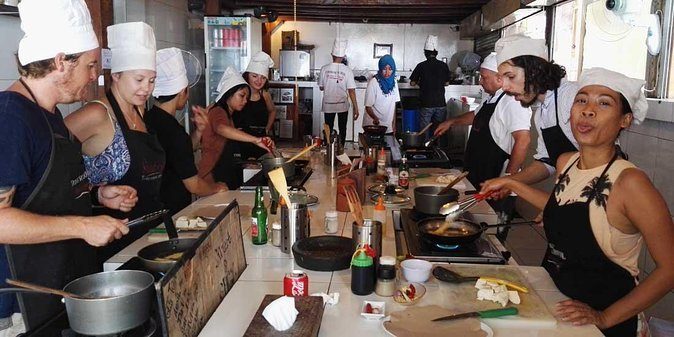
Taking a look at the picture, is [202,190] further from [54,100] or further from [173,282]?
[173,282]

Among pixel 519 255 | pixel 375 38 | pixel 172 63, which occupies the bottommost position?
pixel 519 255

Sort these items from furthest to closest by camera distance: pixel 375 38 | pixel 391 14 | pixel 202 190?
pixel 375 38 → pixel 391 14 → pixel 202 190

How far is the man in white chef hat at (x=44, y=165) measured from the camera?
5.83 feet

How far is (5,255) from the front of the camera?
187cm

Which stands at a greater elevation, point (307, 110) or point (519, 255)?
point (307, 110)

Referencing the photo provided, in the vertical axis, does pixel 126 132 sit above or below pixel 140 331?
above

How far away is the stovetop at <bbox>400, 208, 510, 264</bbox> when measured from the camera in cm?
216

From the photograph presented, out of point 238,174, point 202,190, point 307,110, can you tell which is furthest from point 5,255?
point 307,110

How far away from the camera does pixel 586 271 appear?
199 cm

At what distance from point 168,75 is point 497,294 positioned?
2.31m

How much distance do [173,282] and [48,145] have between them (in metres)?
0.83

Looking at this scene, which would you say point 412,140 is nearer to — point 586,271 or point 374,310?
point 586,271

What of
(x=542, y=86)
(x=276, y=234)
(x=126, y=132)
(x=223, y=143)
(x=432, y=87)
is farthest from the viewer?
(x=432, y=87)

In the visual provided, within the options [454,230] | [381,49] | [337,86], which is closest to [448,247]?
[454,230]
